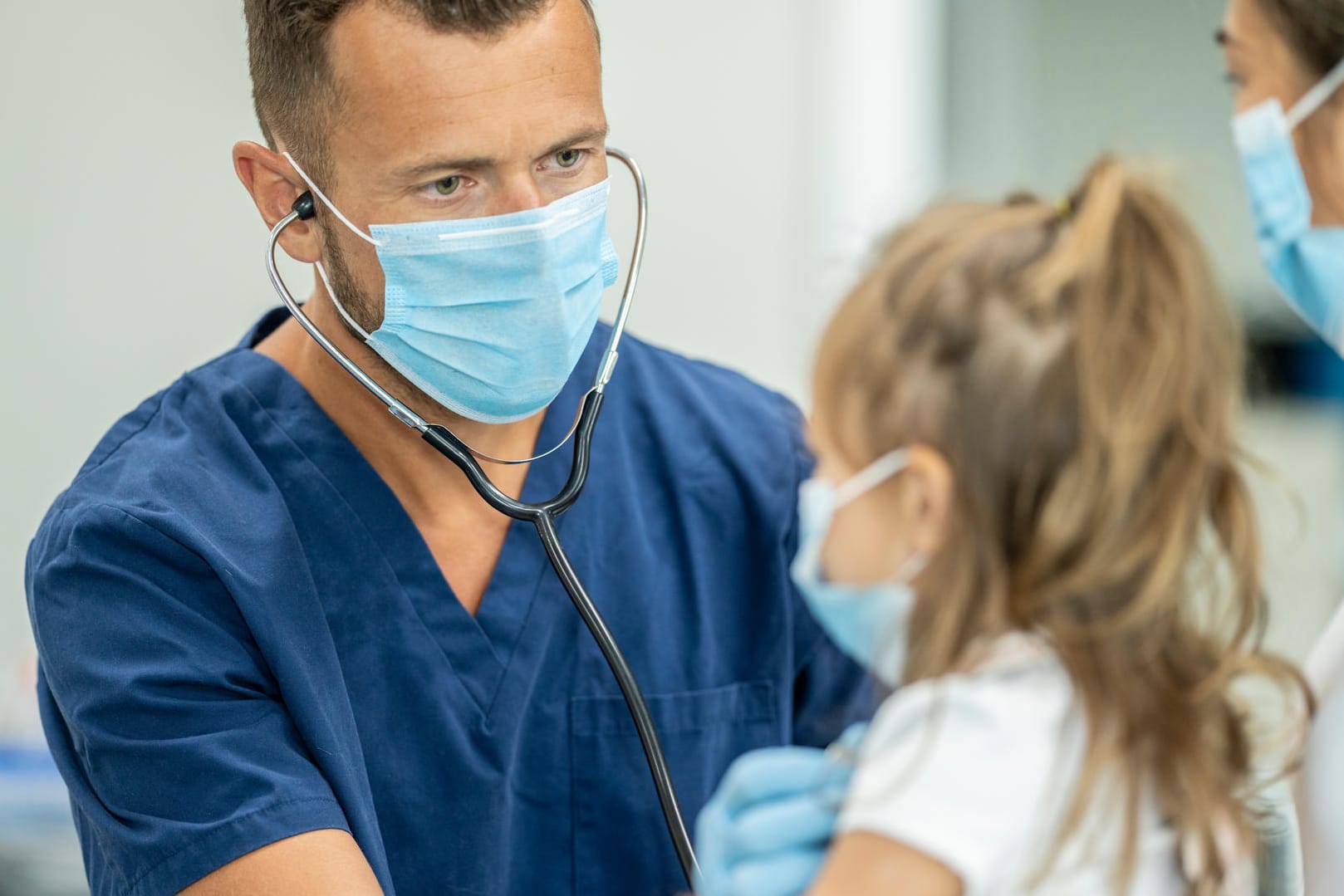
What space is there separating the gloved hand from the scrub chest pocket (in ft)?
1.25

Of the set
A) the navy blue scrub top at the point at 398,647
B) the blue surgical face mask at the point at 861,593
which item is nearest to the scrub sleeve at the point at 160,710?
the navy blue scrub top at the point at 398,647

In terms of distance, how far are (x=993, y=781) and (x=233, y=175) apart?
1676mm

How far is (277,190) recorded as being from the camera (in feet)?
3.81

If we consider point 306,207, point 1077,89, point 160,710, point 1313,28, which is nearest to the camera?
point 1313,28

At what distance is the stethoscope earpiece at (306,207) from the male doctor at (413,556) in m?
0.01

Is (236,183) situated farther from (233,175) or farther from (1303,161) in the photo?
(1303,161)

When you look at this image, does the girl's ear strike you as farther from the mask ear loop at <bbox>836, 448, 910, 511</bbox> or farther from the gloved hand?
the gloved hand

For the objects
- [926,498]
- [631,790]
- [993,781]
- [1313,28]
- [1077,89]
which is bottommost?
[631,790]

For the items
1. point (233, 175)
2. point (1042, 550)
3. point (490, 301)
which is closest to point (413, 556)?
point (490, 301)

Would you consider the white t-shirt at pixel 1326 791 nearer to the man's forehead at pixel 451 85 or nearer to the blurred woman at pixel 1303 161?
the blurred woman at pixel 1303 161

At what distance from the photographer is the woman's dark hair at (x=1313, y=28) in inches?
30.2

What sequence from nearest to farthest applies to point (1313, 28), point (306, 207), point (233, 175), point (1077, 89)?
1. point (1313, 28)
2. point (306, 207)
3. point (233, 175)
4. point (1077, 89)

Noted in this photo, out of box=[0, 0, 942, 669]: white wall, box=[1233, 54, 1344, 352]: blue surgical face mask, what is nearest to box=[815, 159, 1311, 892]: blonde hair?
box=[1233, 54, 1344, 352]: blue surgical face mask

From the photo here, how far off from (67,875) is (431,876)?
0.91m
